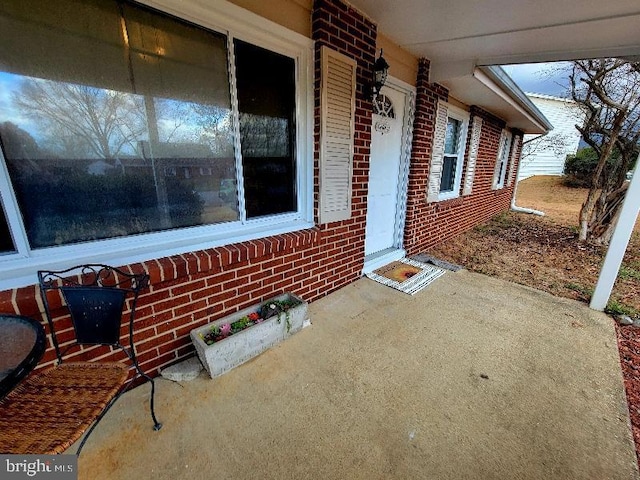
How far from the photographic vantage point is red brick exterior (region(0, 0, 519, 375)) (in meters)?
1.72

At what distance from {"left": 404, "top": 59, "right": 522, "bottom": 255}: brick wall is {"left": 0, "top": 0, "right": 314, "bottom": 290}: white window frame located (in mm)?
1890

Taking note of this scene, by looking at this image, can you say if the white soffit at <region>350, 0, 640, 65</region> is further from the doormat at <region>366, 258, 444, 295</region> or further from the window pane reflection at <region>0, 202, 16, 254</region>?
the window pane reflection at <region>0, 202, 16, 254</region>

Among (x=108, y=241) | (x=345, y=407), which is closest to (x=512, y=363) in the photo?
(x=345, y=407)

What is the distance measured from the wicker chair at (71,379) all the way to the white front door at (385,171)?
107 inches

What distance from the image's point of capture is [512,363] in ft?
6.80

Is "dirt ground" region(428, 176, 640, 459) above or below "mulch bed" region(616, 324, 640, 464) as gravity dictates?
above

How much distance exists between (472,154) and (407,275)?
329cm

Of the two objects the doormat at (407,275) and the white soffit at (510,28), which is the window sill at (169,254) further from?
the white soffit at (510,28)

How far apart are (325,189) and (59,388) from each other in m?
2.17

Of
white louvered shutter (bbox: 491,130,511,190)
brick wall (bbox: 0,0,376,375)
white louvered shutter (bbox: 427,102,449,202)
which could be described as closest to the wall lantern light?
brick wall (bbox: 0,0,376,375)

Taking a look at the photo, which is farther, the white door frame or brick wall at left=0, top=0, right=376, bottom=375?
the white door frame

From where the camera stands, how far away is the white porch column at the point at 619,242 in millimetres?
2447

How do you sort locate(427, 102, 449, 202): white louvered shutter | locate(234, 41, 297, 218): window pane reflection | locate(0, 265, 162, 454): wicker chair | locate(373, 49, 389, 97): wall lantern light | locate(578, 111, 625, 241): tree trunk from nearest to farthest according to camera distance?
1. locate(0, 265, 162, 454): wicker chair
2. locate(234, 41, 297, 218): window pane reflection
3. locate(373, 49, 389, 97): wall lantern light
4. locate(427, 102, 449, 202): white louvered shutter
5. locate(578, 111, 625, 241): tree trunk

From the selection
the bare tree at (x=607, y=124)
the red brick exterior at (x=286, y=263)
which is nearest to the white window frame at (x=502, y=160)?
the bare tree at (x=607, y=124)
